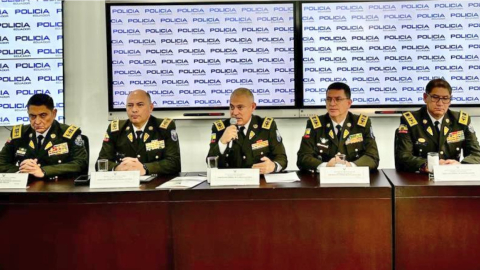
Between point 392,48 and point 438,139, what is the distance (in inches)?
42.1

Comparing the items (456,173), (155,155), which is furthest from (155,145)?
(456,173)

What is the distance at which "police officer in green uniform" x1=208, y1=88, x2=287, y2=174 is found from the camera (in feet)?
9.50

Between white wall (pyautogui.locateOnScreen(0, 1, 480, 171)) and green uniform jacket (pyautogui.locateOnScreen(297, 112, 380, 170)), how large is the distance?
733 millimetres

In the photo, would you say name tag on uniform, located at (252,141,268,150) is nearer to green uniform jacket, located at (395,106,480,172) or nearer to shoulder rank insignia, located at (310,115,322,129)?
shoulder rank insignia, located at (310,115,322,129)

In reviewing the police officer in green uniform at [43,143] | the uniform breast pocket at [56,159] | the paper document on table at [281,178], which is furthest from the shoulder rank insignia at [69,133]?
the paper document on table at [281,178]

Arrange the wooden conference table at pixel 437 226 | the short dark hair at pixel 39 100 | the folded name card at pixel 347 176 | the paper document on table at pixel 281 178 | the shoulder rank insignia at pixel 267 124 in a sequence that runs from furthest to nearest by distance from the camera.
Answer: the shoulder rank insignia at pixel 267 124 → the short dark hair at pixel 39 100 → the paper document on table at pixel 281 178 → the folded name card at pixel 347 176 → the wooden conference table at pixel 437 226

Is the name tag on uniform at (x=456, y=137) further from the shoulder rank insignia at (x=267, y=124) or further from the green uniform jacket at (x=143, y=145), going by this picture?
the green uniform jacket at (x=143, y=145)

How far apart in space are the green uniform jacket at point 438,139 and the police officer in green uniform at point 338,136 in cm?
19

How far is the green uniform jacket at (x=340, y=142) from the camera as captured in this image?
288 centimetres

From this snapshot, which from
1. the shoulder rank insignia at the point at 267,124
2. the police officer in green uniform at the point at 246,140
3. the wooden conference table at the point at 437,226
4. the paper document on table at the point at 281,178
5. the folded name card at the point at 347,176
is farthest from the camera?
the shoulder rank insignia at the point at 267,124

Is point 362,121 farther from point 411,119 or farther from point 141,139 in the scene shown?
point 141,139

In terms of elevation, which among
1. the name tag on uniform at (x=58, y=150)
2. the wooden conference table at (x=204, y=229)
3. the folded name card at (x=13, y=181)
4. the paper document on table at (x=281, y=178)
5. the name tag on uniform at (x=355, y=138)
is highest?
the name tag on uniform at (x=355, y=138)

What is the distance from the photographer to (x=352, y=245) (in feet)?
6.60

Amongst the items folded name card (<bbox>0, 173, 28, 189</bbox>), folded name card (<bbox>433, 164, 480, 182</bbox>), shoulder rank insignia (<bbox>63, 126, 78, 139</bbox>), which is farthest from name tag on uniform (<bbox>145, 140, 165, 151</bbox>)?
folded name card (<bbox>433, 164, 480, 182</bbox>)
